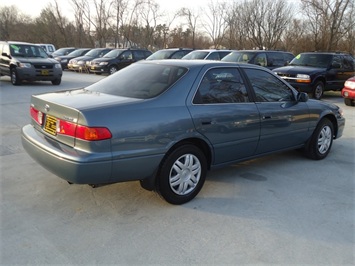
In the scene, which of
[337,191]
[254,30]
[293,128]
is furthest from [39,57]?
[254,30]

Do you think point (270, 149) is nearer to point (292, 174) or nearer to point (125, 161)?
point (292, 174)

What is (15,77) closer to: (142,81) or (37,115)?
(37,115)

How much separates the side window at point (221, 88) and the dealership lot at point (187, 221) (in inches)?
42.8

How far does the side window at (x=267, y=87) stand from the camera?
444 centimetres

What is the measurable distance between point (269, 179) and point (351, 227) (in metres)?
1.30

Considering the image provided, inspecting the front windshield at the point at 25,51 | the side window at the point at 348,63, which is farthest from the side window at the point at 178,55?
the side window at the point at 348,63

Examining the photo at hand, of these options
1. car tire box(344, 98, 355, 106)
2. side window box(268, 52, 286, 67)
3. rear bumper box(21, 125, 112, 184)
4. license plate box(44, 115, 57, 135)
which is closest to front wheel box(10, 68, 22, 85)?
side window box(268, 52, 286, 67)

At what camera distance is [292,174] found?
4.71 meters

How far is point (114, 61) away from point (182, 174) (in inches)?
654

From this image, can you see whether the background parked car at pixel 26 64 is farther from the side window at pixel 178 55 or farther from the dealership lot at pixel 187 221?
the dealership lot at pixel 187 221

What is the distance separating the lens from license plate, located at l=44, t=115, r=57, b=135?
340 cm

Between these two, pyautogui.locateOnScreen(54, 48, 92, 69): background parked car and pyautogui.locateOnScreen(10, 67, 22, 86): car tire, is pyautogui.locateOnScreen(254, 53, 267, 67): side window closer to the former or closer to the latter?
pyautogui.locateOnScreen(10, 67, 22, 86): car tire

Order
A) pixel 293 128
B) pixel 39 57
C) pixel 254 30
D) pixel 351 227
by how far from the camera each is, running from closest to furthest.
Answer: pixel 351 227 < pixel 293 128 < pixel 39 57 < pixel 254 30

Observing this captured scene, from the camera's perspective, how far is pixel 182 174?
365 centimetres
